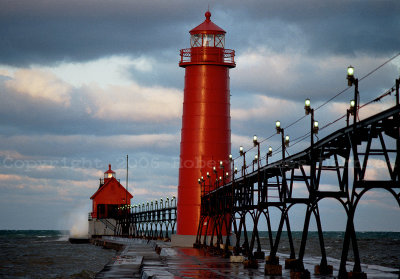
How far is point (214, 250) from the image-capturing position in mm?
39219

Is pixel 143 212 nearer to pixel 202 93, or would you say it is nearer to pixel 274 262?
pixel 202 93

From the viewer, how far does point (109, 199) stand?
9981 cm

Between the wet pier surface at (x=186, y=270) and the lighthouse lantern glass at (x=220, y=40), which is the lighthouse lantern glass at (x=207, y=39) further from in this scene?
the wet pier surface at (x=186, y=270)

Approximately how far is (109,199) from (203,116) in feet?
187

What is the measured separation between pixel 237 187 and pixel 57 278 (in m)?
12.1

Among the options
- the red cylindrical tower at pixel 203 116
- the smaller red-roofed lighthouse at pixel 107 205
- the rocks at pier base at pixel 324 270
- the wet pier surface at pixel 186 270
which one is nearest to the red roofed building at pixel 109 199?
the smaller red-roofed lighthouse at pixel 107 205

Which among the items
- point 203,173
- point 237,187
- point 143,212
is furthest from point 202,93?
point 143,212

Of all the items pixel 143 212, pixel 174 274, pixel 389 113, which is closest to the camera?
pixel 389 113

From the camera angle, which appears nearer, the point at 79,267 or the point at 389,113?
the point at 389,113

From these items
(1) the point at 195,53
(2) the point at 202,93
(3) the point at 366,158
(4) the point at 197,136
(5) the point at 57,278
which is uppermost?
(1) the point at 195,53

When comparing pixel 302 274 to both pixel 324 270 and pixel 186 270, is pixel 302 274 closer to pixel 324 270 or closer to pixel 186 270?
Answer: pixel 324 270

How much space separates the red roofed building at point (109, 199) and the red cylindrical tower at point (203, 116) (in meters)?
52.9

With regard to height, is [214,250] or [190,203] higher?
[190,203]

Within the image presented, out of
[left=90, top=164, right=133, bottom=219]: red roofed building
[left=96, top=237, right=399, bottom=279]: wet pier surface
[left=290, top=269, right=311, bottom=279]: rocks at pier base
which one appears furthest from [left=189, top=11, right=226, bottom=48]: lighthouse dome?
[left=90, top=164, right=133, bottom=219]: red roofed building
